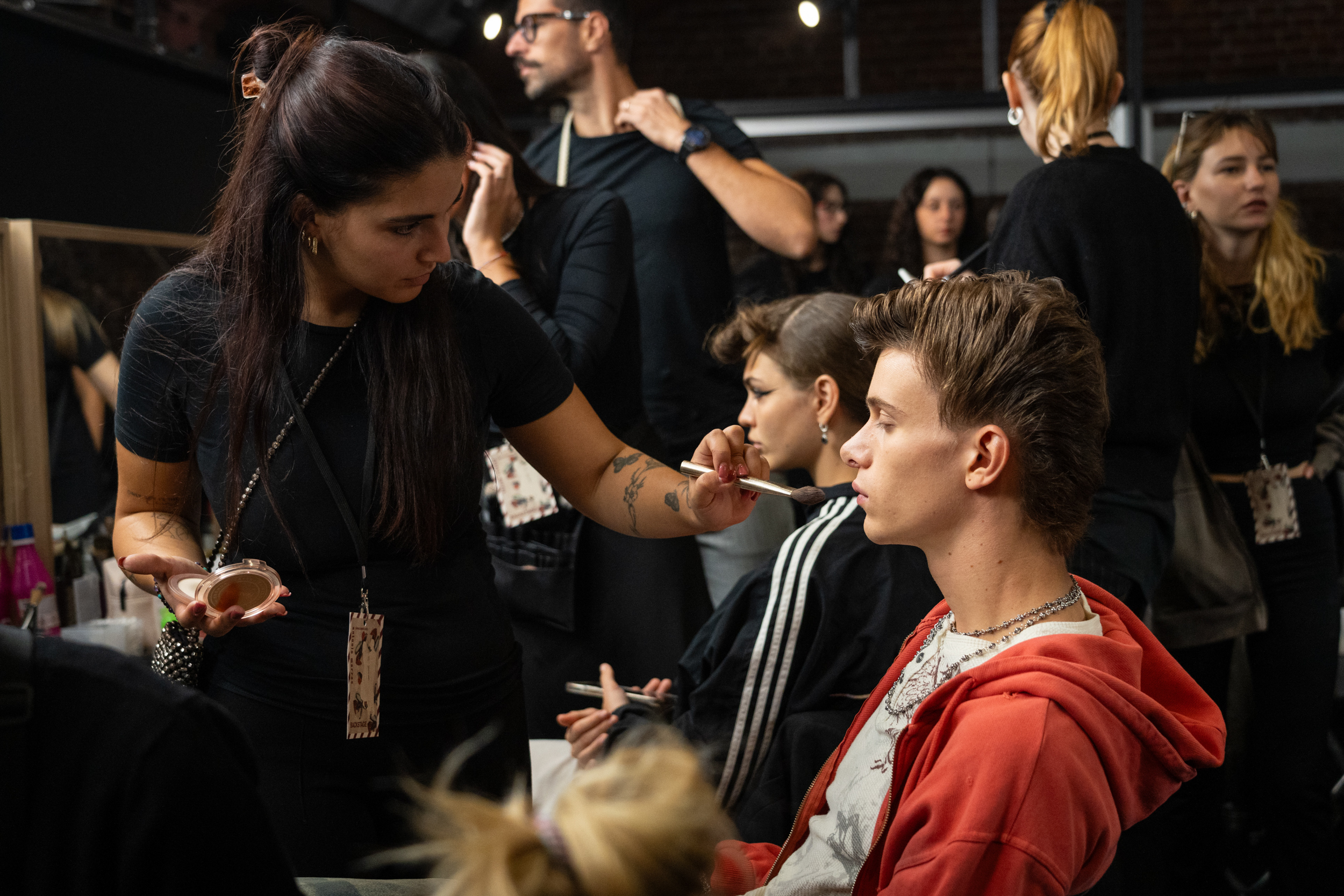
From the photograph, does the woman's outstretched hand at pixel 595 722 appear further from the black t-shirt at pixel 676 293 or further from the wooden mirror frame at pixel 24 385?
the wooden mirror frame at pixel 24 385

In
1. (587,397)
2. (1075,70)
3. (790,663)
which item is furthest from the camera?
(587,397)

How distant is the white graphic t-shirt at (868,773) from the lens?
1175 millimetres

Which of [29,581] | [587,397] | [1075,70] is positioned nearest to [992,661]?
[587,397]

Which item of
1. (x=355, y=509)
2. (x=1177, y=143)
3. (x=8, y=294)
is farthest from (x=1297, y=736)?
(x=8, y=294)

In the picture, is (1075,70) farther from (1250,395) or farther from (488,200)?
(488,200)

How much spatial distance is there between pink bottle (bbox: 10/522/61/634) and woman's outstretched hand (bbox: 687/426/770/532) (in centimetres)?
172

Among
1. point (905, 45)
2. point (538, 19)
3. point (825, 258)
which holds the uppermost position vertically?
point (905, 45)

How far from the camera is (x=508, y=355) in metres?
1.39

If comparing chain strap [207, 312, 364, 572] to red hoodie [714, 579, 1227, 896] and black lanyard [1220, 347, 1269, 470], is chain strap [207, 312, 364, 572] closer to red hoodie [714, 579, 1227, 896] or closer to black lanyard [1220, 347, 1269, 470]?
red hoodie [714, 579, 1227, 896]

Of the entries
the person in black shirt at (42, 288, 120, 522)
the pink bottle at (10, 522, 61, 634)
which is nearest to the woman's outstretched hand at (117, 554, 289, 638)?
the pink bottle at (10, 522, 61, 634)

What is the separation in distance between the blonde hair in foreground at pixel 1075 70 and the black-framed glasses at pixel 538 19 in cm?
95

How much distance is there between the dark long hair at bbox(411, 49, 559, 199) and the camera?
186 centimetres

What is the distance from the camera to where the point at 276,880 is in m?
0.66

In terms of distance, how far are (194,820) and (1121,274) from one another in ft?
5.25
